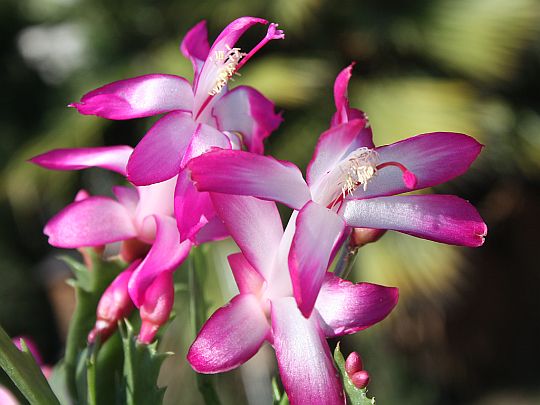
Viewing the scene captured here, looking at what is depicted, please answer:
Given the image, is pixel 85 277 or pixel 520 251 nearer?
pixel 85 277

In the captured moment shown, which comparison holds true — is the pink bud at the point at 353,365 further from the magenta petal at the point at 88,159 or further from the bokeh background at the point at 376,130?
the bokeh background at the point at 376,130

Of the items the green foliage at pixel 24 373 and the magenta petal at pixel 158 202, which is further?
the magenta petal at pixel 158 202

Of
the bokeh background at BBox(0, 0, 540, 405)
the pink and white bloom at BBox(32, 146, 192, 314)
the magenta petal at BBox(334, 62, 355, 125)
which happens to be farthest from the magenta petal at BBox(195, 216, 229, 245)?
the bokeh background at BBox(0, 0, 540, 405)

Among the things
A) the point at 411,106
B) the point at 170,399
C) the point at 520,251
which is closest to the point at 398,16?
the point at 411,106

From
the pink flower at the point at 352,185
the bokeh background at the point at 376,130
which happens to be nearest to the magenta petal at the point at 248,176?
the pink flower at the point at 352,185

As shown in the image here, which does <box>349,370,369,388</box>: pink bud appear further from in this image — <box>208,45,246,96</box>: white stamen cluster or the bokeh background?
the bokeh background

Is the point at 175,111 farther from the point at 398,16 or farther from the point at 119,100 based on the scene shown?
the point at 398,16
